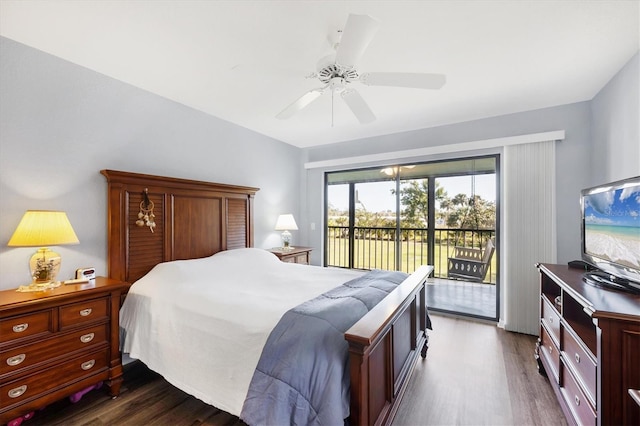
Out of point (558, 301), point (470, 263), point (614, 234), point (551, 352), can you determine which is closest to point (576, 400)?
point (551, 352)

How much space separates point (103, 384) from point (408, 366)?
230cm

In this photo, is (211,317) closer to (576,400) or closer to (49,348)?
(49,348)

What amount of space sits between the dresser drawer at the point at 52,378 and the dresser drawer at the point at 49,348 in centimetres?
7

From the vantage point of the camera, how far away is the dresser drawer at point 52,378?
1.63 m

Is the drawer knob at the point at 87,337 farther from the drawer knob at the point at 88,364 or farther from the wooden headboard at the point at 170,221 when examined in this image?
the wooden headboard at the point at 170,221

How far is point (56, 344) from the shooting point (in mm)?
1800

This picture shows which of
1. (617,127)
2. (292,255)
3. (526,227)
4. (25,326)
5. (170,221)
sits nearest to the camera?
(25,326)

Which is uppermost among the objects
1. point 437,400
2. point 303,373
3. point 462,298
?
point 303,373

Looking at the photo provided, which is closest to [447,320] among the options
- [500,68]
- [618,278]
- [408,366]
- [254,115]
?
[408,366]

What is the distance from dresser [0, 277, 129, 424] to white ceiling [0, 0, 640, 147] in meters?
1.70

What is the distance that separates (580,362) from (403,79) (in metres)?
1.92

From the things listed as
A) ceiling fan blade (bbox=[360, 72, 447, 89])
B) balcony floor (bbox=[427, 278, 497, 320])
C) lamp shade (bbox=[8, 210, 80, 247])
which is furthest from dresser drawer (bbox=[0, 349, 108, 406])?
balcony floor (bbox=[427, 278, 497, 320])

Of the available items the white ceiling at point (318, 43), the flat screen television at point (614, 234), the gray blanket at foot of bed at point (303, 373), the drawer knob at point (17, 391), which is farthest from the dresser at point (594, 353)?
the drawer knob at point (17, 391)

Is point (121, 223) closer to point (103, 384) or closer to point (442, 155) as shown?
point (103, 384)
